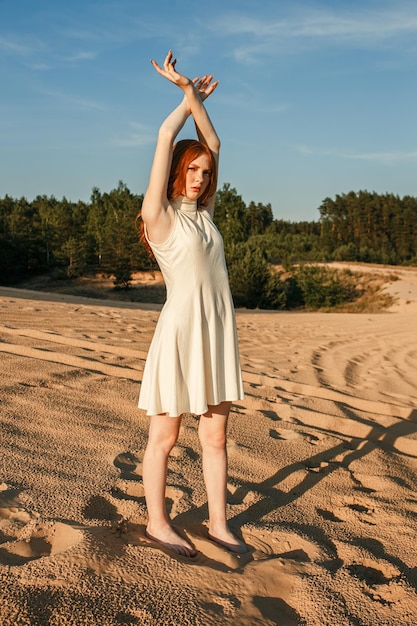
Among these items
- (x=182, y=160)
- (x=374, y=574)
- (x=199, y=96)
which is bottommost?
(x=374, y=574)

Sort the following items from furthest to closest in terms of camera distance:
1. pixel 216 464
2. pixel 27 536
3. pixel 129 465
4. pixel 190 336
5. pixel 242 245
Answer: pixel 242 245, pixel 129 465, pixel 216 464, pixel 190 336, pixel 27 536

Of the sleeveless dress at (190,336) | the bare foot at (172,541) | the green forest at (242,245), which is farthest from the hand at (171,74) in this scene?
the green forest at (242,245)

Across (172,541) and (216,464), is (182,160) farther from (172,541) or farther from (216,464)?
(172,541)

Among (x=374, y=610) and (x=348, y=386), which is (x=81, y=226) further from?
(x=374, y=610)

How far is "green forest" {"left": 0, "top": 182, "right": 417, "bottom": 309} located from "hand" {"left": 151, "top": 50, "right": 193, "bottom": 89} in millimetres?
18219

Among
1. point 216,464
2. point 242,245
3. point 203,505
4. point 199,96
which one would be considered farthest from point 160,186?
point 242,245

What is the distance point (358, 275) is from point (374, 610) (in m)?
29.7

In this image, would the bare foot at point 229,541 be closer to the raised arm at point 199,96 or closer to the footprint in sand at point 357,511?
the footprint in sand at point 357,511

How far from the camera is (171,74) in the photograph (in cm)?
228

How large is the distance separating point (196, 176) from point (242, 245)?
30.5 meters

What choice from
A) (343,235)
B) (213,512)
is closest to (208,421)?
(213,512)

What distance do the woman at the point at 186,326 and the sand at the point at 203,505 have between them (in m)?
0.23

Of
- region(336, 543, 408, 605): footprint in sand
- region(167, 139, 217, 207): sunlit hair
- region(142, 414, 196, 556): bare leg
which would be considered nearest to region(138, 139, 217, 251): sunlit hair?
region(167, 139, 217, 207): sunlit hair

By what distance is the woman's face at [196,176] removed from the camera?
2324 mm
